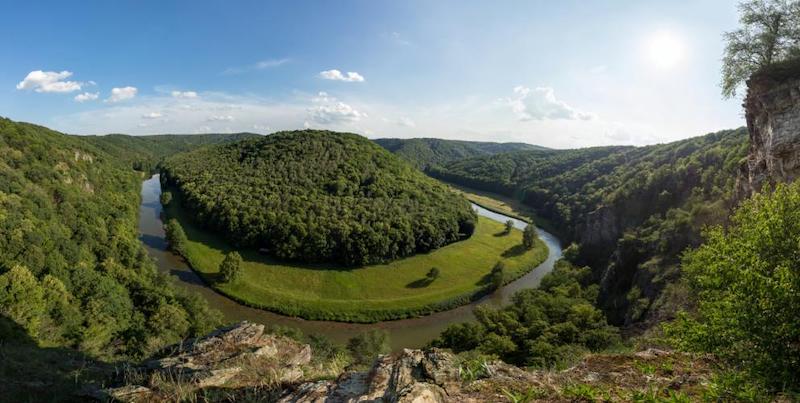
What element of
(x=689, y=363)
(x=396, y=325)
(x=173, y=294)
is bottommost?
(x=396, y=325)

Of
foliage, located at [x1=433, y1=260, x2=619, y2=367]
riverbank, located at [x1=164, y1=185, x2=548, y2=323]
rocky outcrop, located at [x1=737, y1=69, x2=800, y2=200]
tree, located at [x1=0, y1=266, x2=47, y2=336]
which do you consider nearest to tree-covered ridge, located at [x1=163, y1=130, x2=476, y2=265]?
riverbank, located at [x1=164, y1=185, x2=548, y2=323]

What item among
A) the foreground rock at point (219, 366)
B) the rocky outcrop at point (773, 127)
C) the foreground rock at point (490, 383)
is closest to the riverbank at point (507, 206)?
the rocky outcrop at point (773, 127)

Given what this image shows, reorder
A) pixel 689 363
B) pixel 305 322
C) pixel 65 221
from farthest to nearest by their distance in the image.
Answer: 1. pixel 65 221
2. pixel 305 322
3. pixel 689 363

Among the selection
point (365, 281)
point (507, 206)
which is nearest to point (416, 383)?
point (365, 281)

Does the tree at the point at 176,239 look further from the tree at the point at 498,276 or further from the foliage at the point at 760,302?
the foliage at the point at 760,302

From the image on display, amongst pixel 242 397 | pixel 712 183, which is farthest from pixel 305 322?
pixel 712 183

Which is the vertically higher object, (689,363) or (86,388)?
(689,363)

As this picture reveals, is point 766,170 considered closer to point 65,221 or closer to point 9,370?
point 9,370

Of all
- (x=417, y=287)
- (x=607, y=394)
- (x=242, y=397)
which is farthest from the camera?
(x=417, y=287)
